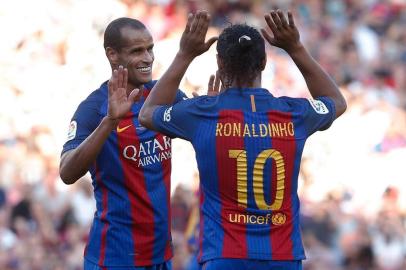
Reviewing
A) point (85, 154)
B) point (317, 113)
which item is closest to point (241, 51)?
point (317, 113)

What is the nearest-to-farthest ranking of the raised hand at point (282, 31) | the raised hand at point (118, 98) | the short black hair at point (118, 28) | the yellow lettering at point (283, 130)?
the yellow lettering at point (283, 130), the raised hand at point (282, 31), the raised hand at point (118, 98), the short black hair at point (118, 28)

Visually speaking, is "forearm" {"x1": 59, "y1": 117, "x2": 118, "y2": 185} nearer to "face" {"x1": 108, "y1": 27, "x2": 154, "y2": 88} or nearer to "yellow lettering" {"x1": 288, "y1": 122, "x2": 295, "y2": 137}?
"face" {"x1": 108, "y1": 27, "x2": 154, "y2": 88}

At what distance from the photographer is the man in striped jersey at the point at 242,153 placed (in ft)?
21.8

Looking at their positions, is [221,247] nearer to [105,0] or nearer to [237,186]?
[237,186]

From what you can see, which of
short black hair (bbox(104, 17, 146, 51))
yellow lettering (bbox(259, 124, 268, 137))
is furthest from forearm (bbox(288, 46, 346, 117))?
short black hair (bbox(104, 17, 146, 51))

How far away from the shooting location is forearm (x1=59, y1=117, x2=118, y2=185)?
7191 mm

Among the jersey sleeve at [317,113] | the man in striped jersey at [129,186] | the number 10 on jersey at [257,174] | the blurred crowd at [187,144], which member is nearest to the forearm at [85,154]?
the man in striped jersey at [129,186]

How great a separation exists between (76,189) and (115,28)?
6758 mm

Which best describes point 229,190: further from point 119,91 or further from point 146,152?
point 146,152

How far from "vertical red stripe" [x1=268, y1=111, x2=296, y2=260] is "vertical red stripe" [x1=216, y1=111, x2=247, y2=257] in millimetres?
172

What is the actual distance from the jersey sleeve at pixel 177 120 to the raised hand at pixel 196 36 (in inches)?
10.7

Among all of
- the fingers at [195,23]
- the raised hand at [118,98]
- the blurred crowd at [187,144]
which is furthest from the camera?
the blurred crowd at [187,144]

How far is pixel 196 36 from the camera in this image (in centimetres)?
670

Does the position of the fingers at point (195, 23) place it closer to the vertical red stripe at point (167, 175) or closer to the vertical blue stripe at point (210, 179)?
the vertical blue stripe at point (210, 179)
